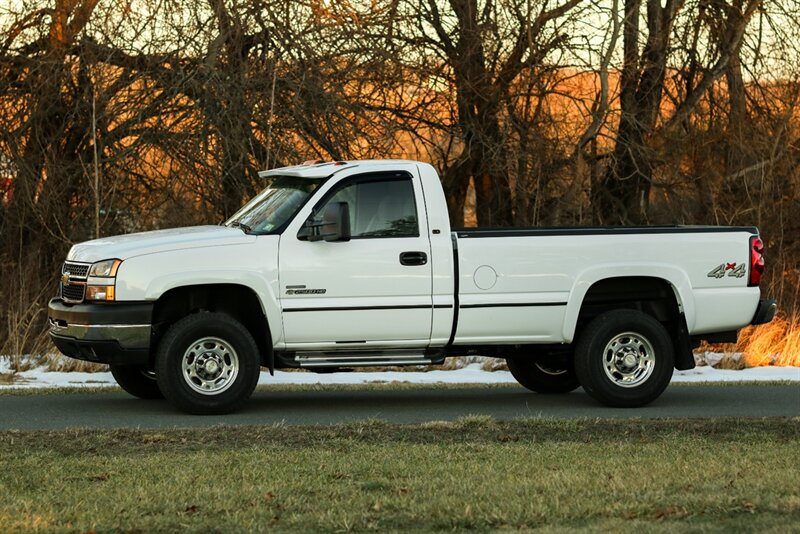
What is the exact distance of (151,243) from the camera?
10.9 meters

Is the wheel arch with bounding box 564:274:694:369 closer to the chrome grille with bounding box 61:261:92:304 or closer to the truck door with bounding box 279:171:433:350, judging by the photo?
the truck door with bounding box 279:171:433:350

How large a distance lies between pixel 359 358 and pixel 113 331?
2.04 metres

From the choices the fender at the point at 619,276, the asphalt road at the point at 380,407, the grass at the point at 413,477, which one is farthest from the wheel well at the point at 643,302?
the grass at the point at 413,477

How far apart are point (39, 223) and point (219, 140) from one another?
9.52 ft

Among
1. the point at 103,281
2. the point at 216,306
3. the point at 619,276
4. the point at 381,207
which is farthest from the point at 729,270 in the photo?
the point at 103,281

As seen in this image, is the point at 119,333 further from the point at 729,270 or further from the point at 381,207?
the point at 729,270

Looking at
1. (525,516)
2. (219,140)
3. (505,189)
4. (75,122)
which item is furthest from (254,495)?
(505,189)

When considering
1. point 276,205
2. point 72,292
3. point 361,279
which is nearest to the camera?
point 72,292

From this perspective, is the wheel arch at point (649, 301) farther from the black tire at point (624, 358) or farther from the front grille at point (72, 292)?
the front grille at point (72, 292)

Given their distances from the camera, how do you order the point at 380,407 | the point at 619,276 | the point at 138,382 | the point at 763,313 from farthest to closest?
the point at 138,382, the point at 763,313, the point at 380,407, the point at 619,276

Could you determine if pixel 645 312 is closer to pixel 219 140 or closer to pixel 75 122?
pixel 219 140

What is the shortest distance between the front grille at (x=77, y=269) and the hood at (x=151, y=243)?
44 millimetres

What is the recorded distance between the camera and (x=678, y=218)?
21.8 m

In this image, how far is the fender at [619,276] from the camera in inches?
456
